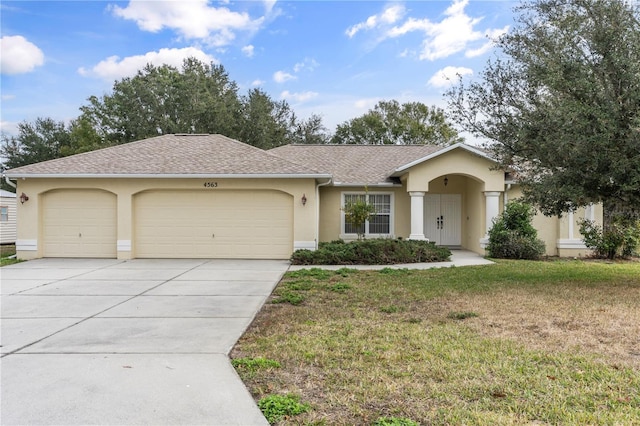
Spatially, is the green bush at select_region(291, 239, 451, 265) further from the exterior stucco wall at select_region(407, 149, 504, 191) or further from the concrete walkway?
the exterior stucco wall at select_region(407, 149, 504, 191)

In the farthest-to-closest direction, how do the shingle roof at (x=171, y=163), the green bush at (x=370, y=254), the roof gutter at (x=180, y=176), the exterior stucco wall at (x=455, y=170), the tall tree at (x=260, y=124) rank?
the tall tree at (x=260, y=124) → the exterior stucco wall at (x=455, y=170) → the shingle roof at (x=171, y=163) → the roof gutter at (x=180, y=176) → the green bush at (x=370, y=254)

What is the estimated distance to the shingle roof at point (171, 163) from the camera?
517 inches

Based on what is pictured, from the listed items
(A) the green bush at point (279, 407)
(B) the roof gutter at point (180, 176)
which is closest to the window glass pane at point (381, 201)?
(B) the roof gutter at point (180, 176)

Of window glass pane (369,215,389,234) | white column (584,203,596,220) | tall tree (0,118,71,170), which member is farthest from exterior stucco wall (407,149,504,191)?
tall tree (0,118,71,170)

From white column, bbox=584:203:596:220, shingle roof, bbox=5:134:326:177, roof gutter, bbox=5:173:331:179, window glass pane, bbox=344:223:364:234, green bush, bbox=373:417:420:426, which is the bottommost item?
green bush, bbox=373:417:420:426

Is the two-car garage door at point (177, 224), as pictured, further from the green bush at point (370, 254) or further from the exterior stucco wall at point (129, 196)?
the green bush at point (370, 254)

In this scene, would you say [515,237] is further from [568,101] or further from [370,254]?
[568,101]

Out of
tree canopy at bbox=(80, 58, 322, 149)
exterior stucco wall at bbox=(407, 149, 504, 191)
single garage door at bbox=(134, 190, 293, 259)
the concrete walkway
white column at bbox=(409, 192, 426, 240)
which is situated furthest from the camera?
tree canopy at bbox=(80, 58, 322, 149)

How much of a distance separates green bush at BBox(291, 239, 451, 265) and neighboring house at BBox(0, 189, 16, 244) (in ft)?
61.8

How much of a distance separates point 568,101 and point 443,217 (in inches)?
378

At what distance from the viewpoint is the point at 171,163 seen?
13812 millimetres

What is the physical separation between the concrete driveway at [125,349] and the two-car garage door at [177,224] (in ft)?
12.7

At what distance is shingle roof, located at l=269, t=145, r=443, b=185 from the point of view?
51.8ft

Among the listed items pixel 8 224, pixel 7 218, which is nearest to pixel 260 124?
pixel 7 218
